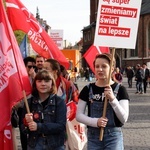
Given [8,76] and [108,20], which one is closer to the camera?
[8,76]

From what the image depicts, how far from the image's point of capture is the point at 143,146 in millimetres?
7449

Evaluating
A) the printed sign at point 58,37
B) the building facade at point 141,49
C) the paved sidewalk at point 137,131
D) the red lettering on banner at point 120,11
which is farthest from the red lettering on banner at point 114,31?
the building facade at point 141,49

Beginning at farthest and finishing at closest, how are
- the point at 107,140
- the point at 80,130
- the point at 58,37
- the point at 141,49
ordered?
the point at 141,49
the point at 58,37
the point at 80,130
the point at 107,140

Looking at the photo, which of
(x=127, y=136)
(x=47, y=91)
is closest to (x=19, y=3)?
(x=47, y=91)

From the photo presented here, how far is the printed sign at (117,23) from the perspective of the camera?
4.22 metres

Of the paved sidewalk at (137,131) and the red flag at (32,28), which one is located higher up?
the red flag at (32,28)

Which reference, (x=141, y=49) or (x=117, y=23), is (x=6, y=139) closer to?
(x=117, y=23)

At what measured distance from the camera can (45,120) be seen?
391cm

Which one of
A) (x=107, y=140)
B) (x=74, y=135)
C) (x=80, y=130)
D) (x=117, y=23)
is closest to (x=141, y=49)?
(x=80, y=130)

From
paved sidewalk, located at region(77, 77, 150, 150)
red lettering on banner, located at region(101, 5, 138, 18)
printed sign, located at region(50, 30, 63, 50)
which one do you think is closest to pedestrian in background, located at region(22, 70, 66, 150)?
red lettering on banner, located at region(101, 5, 138, 18)

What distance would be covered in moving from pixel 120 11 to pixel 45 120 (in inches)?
56.5

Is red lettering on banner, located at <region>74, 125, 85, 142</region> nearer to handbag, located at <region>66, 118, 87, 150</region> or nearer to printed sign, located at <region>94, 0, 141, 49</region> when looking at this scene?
handbag, located at <region>66, 118, 87, 150</region>

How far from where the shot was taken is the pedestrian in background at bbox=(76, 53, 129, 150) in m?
3.84

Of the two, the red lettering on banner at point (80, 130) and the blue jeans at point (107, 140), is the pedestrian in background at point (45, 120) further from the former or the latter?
the red lettering on banner at point (80, 130)
